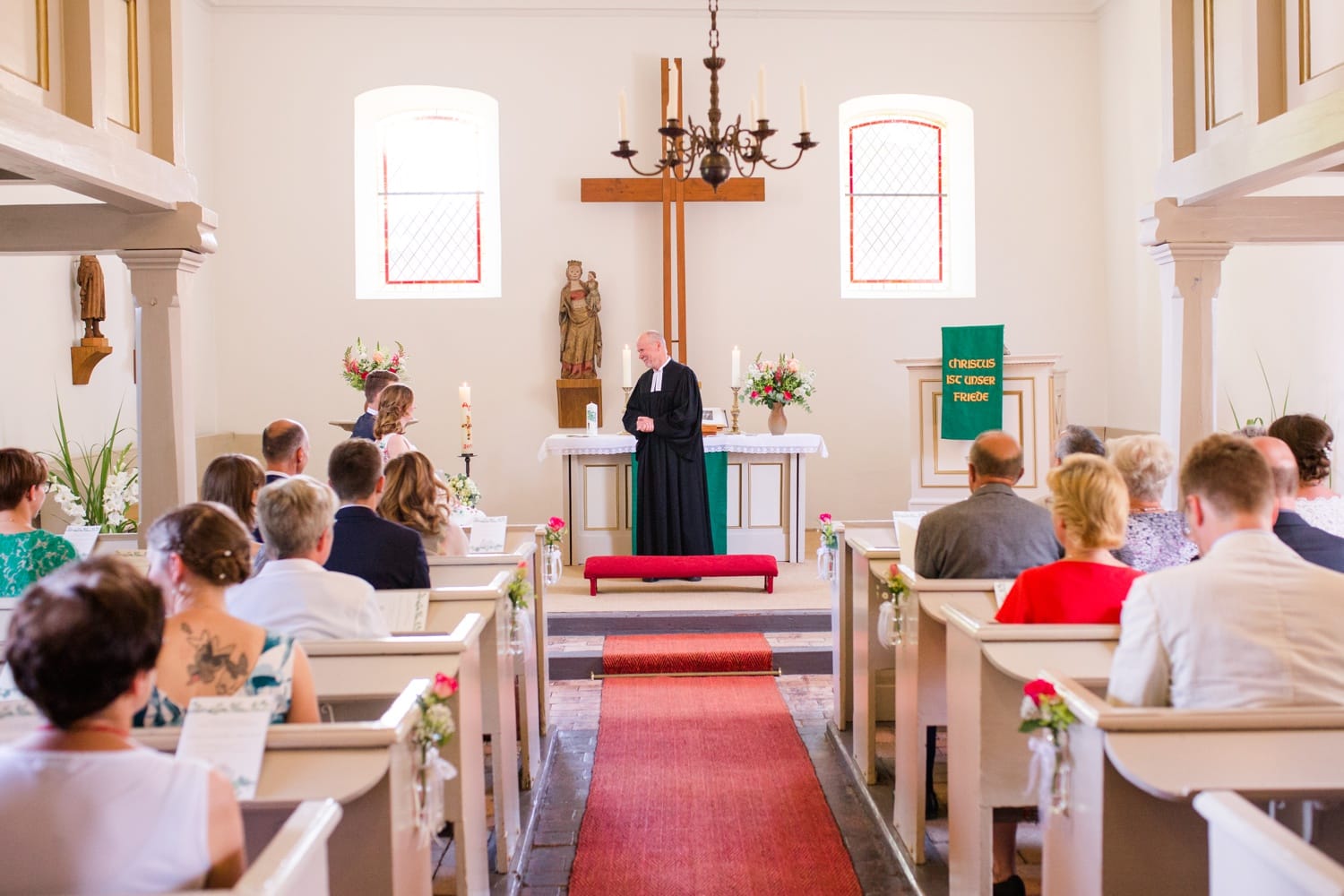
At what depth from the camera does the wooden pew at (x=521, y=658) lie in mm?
3758

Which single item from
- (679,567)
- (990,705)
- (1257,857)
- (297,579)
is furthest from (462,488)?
(1257,857)

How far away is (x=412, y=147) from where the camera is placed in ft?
35.7

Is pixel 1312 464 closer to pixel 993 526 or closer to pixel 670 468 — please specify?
pixel 993 526

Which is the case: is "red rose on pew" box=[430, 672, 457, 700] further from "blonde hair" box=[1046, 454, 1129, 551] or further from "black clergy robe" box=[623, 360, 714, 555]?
"black clergy robe" box=[623, 360, 714, 555]

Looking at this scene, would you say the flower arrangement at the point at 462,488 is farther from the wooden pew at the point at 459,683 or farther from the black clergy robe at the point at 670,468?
the wooden pew at the point at 459,683

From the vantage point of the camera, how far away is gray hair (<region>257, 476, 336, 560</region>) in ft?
9.18

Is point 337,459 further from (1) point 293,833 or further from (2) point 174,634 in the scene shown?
Answer: (1) point 293,833

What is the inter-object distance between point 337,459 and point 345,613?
0.89 meters

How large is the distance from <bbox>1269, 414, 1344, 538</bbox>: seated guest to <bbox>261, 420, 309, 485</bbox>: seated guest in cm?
348

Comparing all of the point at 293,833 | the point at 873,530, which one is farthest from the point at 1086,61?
the point at 293,833

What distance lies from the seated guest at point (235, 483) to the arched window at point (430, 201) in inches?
286

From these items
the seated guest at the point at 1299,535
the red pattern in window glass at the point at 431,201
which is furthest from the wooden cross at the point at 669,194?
the seated guest at the point at 1299,535

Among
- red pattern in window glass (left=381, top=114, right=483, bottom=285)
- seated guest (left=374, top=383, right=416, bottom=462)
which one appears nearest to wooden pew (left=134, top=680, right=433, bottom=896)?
seated guest (left=374, top=383, right=416, bottom=462)

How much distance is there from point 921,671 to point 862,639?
3.12 ft
